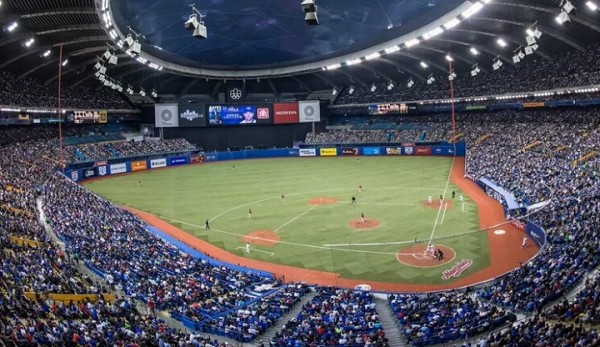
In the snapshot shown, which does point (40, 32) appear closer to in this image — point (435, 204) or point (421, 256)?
point (421, 256)

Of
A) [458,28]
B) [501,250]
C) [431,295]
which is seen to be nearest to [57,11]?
[431,295]

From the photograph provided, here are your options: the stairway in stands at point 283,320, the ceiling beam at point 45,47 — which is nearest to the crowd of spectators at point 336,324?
the stairway in stands at point 283,320

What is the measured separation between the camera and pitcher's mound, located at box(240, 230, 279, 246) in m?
32.0

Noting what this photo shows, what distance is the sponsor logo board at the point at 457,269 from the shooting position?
2442cm

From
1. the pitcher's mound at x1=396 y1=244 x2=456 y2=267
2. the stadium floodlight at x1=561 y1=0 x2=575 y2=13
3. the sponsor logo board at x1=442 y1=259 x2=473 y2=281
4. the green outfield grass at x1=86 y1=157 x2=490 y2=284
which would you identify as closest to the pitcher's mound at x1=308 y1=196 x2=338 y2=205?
the green outfield grass at x1=86 y1=157 x2=490 y2=284

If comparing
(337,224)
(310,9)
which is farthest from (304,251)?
(310,9)

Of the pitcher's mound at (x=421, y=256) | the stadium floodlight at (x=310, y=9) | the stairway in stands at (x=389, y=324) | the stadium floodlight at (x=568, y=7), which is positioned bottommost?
the stairway in stands at (x=389, y=324)

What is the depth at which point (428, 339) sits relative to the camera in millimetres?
15570

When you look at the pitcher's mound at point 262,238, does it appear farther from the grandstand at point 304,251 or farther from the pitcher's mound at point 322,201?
the pitcher's mound at point 322,201

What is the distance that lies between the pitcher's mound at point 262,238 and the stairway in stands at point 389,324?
12054 mm

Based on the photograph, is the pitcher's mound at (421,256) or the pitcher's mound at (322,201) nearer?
the pitcher's mound at (421,256)

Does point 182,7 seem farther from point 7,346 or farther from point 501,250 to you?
point 7,346

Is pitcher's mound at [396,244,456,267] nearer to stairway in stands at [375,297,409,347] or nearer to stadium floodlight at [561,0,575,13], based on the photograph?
stairway in stands at [375,297,409,347]

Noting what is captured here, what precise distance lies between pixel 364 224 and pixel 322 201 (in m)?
9.57
